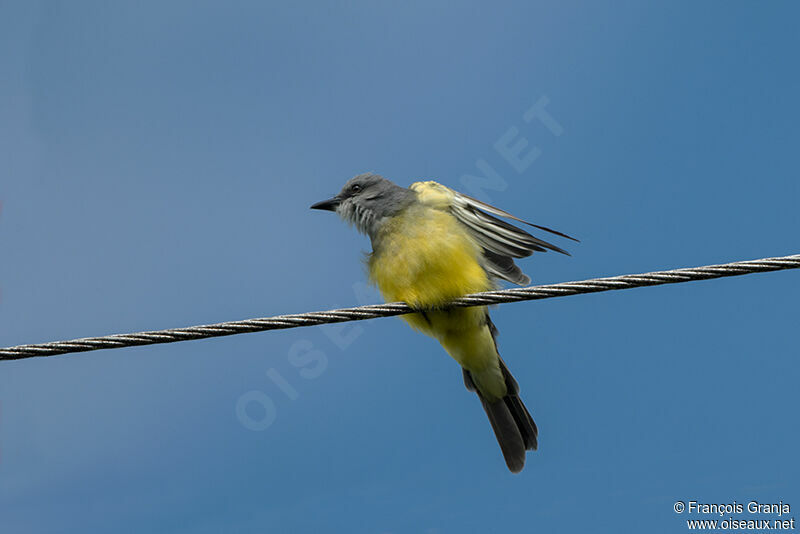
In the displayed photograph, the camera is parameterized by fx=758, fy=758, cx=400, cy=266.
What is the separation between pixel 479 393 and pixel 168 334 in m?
3.18

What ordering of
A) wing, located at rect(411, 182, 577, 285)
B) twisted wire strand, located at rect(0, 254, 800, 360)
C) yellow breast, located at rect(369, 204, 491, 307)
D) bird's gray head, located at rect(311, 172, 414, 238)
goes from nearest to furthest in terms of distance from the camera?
twisted wire strand, located at rect(0, 254, 800, 360), yellow breast, located at rect(369, 204, 491, 307), wing, located at rect(411, 182, 577, 285), bird's gray head, located at rect(311, 172, 414, 238)

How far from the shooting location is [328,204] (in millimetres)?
6441

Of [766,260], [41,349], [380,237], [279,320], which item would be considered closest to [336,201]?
[380,237]

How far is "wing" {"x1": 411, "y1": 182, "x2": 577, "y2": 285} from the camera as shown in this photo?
18.4 ft

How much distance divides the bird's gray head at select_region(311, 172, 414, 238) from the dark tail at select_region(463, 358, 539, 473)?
1.56m

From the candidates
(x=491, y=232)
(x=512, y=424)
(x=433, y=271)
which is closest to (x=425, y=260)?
(x=433, y=271)

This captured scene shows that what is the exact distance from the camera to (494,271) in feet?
18.9

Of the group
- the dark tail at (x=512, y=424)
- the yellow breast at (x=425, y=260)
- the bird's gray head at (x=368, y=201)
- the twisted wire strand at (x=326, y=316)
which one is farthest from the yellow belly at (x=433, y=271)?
the twisted wire strand at (x=326, y=316)

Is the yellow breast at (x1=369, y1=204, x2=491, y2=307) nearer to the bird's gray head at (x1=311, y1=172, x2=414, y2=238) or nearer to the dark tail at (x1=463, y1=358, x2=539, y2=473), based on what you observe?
the bird's gray head at (x1=311, y1=172, x2=414, y2=238)

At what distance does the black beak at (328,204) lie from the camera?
21.0ft

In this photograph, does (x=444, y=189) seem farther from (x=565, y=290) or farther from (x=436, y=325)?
(x=565, y=290)

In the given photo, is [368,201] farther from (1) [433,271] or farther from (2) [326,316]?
(2) [326,316]

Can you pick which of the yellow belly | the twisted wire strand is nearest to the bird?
the yellow belly

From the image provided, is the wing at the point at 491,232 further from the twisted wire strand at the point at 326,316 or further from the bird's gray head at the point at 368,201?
the twisted wire strand at the point at 326,316
